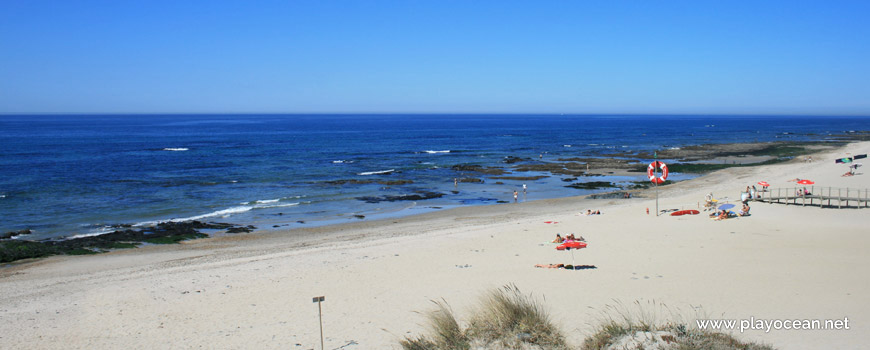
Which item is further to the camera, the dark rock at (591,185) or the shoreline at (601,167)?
the dark rock at (591,185)

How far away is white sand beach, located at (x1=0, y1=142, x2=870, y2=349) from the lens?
34.9 ft

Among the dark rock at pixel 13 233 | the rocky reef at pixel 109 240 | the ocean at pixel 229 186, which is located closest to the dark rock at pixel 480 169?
the ocean at pixel 229 186

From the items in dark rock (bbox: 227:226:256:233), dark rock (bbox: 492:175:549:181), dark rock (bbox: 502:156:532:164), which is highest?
dark rock (bbox: 502:156:532:164)

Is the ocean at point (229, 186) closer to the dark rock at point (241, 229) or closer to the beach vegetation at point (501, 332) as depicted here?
the dark rock at point (241, 229)

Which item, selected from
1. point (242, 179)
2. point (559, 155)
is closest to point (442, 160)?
point (559, 155)

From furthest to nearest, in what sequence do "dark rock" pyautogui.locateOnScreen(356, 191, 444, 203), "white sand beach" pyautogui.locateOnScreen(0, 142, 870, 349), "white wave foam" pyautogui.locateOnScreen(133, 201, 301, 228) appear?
"dark rock" pyautogui.locateOnScreen(356, 191, 444, 203) → "white wave foam" pyautogui.locateOnScreen(133, 201, 301, 228) → "white sand beach" pyautogui.locateOnScreen(0, 142, 870, 349)

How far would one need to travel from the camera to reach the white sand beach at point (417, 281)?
34.9ft

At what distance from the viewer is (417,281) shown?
14.0 metres

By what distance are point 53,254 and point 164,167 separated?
29.5m

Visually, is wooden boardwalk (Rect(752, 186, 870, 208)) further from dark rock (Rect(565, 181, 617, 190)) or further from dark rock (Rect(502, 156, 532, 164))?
dark rock (Rect(502, 156, 532, 164))

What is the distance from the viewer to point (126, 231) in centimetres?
2405

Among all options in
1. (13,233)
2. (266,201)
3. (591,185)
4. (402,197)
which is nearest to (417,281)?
(13,233)

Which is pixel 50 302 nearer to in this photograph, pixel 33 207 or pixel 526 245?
pixel 526 245

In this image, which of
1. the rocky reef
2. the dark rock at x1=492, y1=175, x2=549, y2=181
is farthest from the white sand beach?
the dark rock at x1=492, y1=175, x2=549, y2=181
